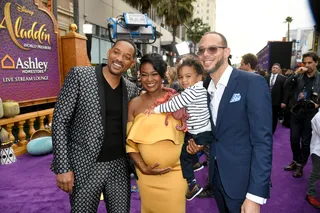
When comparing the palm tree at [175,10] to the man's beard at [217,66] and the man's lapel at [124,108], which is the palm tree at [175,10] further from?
the man's beard at [217,66]

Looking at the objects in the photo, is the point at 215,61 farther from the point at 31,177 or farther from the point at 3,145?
the point at 3,145

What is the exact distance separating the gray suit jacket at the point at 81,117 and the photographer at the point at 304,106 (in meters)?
4.20

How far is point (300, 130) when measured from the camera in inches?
197

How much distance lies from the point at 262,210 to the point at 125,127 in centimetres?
272

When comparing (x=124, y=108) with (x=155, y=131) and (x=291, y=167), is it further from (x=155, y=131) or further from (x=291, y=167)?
(x=291, y=167)

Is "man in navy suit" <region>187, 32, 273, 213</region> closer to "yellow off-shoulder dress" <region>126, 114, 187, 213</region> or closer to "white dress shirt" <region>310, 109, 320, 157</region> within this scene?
"yellow off-shoulder dress" <region>126, 114, 187, 213</region>

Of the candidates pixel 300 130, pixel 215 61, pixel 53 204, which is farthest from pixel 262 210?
pixel 53 204

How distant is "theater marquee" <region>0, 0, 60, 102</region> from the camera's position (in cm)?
683

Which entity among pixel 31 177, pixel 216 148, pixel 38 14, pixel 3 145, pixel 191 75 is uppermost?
pixel 38 14

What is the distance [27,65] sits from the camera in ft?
24.6

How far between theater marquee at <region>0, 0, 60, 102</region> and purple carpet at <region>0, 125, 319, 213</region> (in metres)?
2.54

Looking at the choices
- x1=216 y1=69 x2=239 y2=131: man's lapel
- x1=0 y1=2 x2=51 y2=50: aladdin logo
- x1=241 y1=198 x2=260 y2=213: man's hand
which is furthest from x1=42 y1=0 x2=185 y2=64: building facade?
x1=241 y1=198 x2=260 y2=213: man's hand

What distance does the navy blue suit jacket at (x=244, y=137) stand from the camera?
5.84ft

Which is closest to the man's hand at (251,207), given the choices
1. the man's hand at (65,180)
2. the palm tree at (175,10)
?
the man's hand at (65,180)
